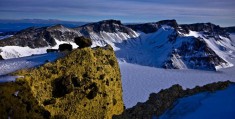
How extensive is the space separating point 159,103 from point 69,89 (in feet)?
42.6

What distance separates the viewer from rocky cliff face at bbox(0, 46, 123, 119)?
86.8ft

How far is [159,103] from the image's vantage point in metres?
20.4

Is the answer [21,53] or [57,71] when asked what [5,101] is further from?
[21,53]

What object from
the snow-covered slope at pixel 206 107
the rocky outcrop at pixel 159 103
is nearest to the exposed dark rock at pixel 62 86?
the rocky outcrop at pixel 159 103

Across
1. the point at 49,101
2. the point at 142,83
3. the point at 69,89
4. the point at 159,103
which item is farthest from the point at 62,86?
the point at 142,83

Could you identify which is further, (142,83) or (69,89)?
(142,83)

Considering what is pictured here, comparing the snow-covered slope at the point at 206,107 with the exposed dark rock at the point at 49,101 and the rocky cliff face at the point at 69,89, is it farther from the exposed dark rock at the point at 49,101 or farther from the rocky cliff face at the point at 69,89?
the exposed dark rock at the point at 49,101

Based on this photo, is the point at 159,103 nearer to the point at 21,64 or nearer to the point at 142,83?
the point at 21,64

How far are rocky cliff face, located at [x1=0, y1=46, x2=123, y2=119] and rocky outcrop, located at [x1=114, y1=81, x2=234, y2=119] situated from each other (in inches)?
368

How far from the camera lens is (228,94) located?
64.9 ft

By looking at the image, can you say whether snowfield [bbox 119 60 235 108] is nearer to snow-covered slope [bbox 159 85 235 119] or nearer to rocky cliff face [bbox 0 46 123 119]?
rocky cliff face [bbox 0 46 123 119]

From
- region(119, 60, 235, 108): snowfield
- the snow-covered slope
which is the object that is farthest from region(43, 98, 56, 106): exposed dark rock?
region(119, 60, 235, 108): snowfield

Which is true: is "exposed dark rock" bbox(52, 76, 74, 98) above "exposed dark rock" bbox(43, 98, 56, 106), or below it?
above

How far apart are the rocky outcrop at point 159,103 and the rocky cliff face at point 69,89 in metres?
9.34
